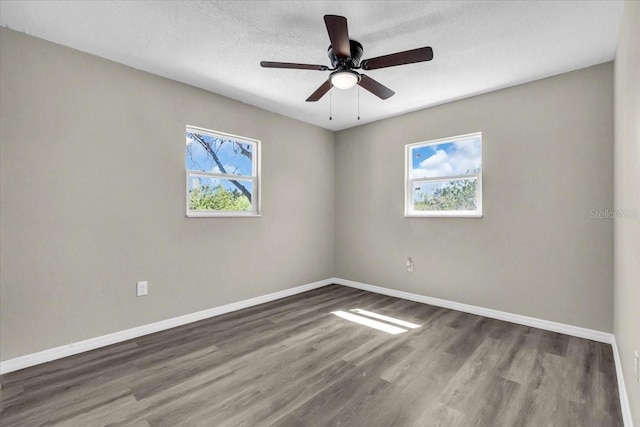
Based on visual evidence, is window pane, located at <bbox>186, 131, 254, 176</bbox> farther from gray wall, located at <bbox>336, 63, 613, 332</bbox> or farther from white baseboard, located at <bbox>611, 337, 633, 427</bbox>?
A: white baseboard, located at <bbox>611, 337, 633, 427</bbox>

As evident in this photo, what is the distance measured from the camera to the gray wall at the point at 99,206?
7.14 feet

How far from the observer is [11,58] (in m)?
2.15

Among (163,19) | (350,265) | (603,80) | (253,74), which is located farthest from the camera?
(350,265)

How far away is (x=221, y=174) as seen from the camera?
3447 millimetres

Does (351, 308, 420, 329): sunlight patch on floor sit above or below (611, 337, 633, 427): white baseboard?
below

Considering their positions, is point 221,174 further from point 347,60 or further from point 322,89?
point 347,60

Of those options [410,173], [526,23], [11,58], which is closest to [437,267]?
[410,173]

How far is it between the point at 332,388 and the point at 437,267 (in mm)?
Result: 2274

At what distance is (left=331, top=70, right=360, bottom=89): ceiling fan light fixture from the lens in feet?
7.00

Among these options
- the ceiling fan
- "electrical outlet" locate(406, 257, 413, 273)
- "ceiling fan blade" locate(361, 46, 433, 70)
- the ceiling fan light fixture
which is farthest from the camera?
"electrical outlet" locate(406, 257, 413, 273)

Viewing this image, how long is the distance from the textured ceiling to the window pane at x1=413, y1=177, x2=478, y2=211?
1113 mm

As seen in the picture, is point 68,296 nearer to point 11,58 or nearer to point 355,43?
point 11,58

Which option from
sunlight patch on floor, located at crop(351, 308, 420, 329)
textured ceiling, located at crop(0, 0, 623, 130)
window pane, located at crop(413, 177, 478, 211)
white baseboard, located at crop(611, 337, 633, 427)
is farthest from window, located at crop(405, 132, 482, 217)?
white baseboard, located at crop(611, 337, 633, 427)

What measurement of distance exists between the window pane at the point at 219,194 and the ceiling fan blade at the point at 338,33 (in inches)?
80.9
